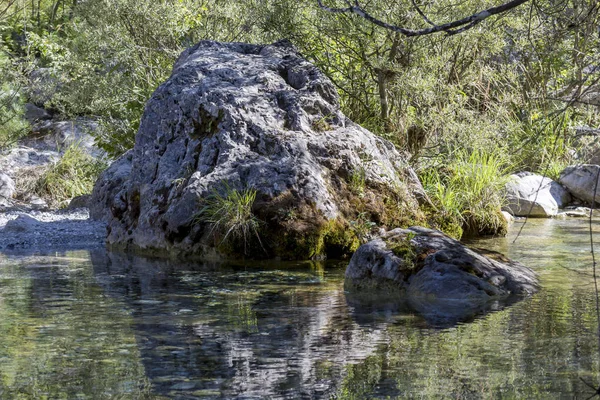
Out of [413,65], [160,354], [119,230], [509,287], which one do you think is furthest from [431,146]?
[160,354]

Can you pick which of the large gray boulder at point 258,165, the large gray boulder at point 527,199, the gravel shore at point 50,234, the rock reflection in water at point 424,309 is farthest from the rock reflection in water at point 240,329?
the large gray boulder at point 527,199

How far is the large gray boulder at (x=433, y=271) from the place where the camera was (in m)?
7.07

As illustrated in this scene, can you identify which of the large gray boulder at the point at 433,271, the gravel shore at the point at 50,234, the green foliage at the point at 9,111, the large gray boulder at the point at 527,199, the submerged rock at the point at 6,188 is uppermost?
the green foliage at the point at 9,111

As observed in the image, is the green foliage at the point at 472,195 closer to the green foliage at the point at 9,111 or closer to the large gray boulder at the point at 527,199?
the large gray boulder at the point at 527,199

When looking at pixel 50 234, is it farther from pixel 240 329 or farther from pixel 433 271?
pixel 240 329

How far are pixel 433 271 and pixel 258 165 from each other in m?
3.26

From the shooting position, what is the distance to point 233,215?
9.40 metres

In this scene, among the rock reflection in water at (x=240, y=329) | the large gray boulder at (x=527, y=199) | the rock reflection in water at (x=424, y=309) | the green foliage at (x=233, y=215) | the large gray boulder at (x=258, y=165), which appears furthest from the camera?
the large gray boulder at (x=527, y=199)

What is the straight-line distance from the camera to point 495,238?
11328 millimetres

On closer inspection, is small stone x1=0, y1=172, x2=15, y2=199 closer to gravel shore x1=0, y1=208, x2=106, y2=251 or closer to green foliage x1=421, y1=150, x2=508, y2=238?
gravel shore x1=0, y1=208, x2=106, y2=251

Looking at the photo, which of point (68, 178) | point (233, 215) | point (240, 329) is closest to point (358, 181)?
point (233, 215)

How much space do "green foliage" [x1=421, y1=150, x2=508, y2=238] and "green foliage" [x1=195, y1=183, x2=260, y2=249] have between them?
286 centimetres

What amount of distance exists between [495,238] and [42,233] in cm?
611

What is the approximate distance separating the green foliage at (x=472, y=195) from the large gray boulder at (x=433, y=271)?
11.1ft
